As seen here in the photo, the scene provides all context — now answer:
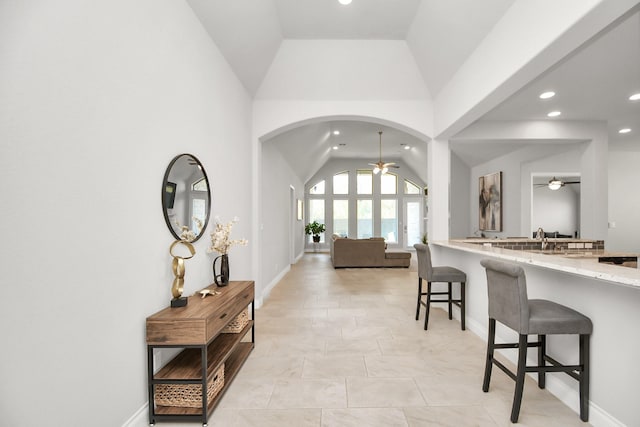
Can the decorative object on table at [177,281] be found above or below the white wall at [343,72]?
below

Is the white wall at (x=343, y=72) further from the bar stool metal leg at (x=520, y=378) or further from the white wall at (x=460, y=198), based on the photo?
the white wall at (x=460, y=198)

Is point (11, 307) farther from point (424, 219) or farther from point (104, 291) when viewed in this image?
point (424, 219)

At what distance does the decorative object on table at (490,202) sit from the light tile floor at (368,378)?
420 centimetres

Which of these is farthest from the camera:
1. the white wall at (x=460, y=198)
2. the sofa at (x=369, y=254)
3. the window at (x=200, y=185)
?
the white wall at (x=460, y=198)

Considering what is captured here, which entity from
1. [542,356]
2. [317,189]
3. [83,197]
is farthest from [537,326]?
[317,189]

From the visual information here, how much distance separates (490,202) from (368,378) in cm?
673

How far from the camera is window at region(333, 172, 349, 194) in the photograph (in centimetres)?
1265

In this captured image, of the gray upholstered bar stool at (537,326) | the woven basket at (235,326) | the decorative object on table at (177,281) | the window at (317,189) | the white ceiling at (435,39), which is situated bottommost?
the woven basket at (235,326)

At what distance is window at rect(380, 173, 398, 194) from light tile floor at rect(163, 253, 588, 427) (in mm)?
8368

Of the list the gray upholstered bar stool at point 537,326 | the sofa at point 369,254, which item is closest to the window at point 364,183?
the sofa at point 369,254

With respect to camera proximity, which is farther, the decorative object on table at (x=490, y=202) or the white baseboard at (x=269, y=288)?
the decorative object on table at (x=490, y=202)

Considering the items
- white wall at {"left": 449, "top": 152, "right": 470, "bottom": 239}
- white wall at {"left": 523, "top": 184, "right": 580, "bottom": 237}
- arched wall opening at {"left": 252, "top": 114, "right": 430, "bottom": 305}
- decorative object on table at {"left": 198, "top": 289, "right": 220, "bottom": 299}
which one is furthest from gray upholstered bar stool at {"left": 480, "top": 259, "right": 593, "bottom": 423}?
white wall at {"left": 523, "top": 184, "right": 580, "bottom": 237}

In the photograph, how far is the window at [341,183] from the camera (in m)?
12.6

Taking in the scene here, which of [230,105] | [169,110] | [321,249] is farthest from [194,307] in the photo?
[321,249]
